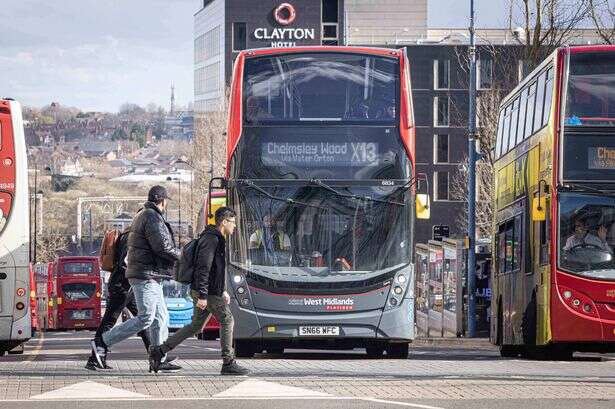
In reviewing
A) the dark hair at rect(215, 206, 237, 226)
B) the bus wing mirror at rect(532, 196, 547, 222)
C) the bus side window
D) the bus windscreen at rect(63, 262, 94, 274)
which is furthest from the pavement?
the bus windscreen at rect(63, 262, 94, 274)

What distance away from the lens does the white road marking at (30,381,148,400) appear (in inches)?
607

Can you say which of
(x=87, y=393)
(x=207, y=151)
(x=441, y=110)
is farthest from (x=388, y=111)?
(x=441, y=110)

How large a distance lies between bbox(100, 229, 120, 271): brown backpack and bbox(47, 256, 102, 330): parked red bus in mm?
53909

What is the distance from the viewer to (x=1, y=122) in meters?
25.8

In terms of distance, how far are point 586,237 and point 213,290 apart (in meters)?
7.01

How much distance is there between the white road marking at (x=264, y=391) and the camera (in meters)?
15.6

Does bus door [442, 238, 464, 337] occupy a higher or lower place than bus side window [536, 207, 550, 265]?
lower

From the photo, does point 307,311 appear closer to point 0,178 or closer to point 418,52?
point 0,178

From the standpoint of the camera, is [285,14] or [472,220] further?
[285,14]

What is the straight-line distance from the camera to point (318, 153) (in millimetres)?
24484

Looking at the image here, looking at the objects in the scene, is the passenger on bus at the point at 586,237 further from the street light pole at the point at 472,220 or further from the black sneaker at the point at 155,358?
the street light pole at the point at 472,220

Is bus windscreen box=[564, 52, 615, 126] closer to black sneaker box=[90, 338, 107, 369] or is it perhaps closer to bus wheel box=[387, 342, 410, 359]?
bus wheel box=[387, 342, 410, 359]

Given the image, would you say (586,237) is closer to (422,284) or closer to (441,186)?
(422,284)

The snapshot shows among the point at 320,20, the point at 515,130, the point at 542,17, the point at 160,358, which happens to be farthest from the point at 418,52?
the point at 160,358
